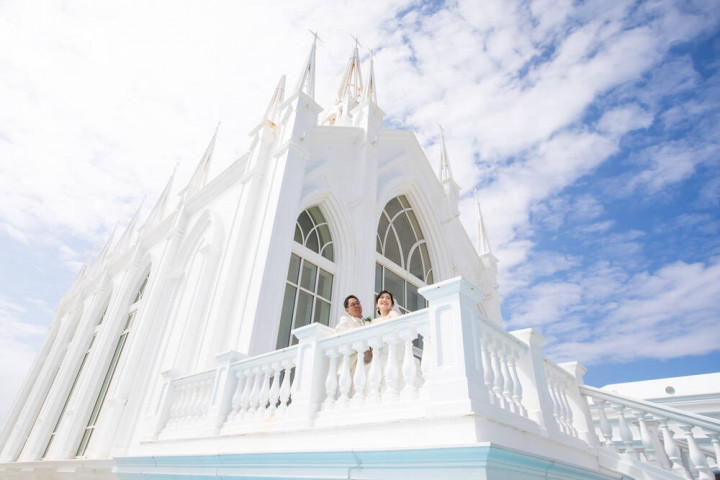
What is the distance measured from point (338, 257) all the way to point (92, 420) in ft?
27.3

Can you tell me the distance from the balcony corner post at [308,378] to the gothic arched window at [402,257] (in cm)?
560

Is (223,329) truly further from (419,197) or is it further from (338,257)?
(419,197)

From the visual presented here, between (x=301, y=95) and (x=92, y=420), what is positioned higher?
(x=301, y=95)

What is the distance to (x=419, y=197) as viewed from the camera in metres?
12.5

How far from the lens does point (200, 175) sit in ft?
40.8

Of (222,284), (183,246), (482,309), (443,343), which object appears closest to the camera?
(443,343)

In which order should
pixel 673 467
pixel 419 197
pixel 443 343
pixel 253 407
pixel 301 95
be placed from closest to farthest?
1. pixel 443 343
2. pixel 673 467
3. pixel 253 407
4. pixel 301 95
5. pixel 419 197

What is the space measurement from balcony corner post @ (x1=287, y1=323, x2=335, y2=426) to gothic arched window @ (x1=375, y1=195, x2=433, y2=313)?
5.60m

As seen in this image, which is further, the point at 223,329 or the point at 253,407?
the point at 223,329

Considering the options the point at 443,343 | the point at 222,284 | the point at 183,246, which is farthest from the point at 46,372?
the point at 443,343

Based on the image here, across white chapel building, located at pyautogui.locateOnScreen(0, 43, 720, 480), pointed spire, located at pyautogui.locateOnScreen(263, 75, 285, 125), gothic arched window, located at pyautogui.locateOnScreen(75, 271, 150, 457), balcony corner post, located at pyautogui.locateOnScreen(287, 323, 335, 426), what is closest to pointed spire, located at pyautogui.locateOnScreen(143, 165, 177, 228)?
white chapel building, located at pyautogui.locateOnScreen(0, 43, 720, 480)

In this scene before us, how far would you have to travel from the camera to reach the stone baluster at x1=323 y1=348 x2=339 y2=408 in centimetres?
411

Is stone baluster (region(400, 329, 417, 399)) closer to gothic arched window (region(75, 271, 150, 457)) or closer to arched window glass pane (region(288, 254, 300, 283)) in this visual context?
arched window glass pane (region(288, 254, 300, 283))

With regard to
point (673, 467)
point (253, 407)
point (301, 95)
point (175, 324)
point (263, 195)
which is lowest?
point (673, 467)
